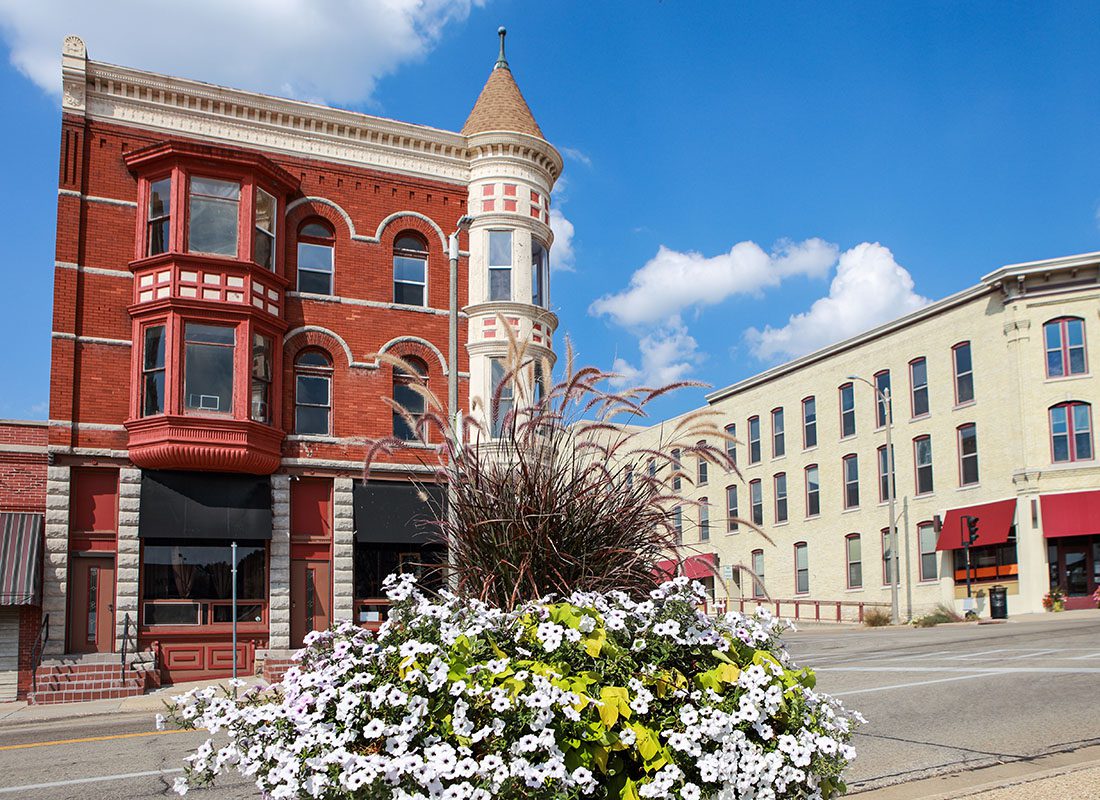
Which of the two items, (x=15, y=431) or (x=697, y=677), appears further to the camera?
(x=15, y=431)

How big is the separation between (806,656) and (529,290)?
12022 mm

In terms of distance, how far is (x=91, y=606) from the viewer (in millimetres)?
21500

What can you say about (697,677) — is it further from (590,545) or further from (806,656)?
(806,656)

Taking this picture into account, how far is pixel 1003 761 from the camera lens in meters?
8.04

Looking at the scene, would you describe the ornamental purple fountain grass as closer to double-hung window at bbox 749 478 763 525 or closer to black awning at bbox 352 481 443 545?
black awning at bbox 352 481 443 545

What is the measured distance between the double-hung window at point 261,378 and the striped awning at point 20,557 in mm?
5089

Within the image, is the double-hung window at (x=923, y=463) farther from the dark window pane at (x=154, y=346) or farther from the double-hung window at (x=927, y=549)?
the dark window pane at (x=154, y=346)

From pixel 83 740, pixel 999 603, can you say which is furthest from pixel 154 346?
pixel 999 603

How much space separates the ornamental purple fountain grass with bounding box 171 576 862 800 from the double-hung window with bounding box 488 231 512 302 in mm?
22667

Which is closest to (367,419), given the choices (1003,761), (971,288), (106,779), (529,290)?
(529,290)

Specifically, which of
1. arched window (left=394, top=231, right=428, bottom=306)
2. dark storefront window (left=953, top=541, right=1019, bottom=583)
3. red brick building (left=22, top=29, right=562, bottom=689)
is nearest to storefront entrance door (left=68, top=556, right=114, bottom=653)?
red brick building (left=22, top=29, right=562, bottom=689)

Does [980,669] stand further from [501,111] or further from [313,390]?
[501,111]

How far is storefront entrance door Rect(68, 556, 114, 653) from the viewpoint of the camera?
21.2 metres

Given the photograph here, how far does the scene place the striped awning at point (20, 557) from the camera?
1988cm
